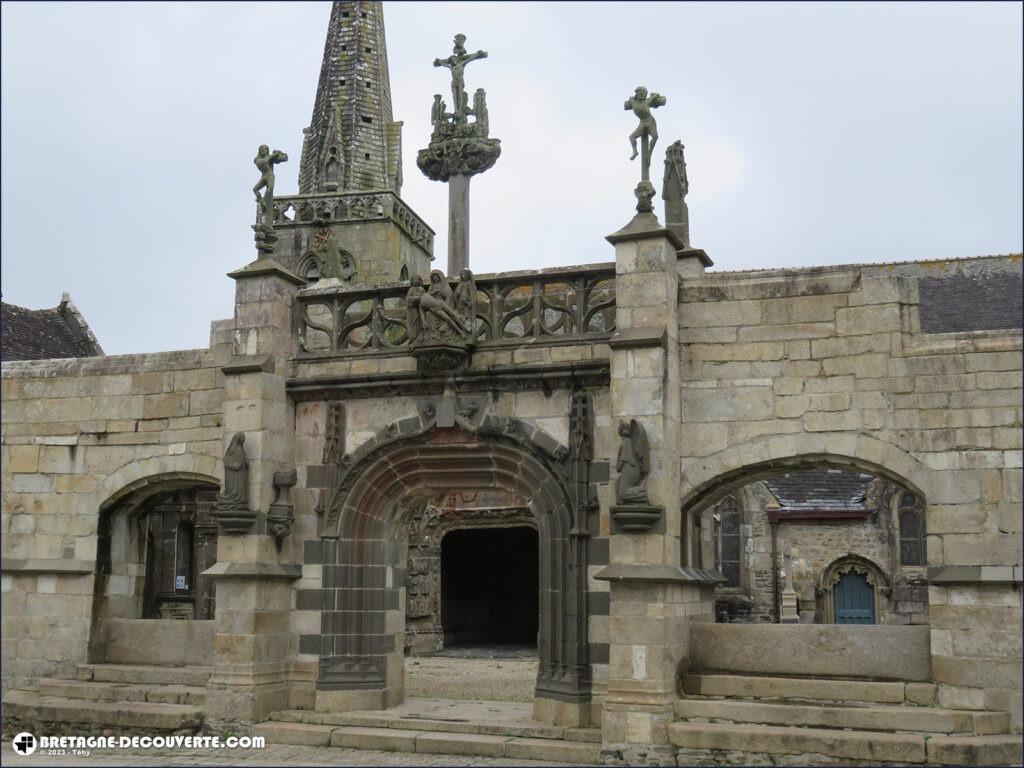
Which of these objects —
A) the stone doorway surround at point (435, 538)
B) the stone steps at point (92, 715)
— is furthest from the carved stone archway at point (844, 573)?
the stone steps at point (92, 715)

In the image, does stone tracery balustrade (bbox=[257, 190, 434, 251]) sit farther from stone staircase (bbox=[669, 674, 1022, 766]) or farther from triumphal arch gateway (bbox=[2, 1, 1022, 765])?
stone staircase (bbox=[669, 674, 1022, 766])

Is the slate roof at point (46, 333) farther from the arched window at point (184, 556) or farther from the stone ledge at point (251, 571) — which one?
the stone ledge at point (251, 571)

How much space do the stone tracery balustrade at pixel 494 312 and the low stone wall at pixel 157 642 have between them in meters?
3.13

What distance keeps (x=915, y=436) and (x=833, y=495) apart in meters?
12.8

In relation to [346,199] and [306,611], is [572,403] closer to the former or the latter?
[306,611]

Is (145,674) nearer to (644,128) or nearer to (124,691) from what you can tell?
(124,691)

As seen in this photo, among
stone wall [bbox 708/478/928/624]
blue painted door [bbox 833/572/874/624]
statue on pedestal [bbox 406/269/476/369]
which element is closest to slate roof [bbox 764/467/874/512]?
stone wall [bbox 708/478/928/624]

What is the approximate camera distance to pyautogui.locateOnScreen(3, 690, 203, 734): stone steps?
1034 cm

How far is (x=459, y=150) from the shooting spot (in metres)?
13.8

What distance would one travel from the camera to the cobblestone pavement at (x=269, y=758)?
9.26 meters

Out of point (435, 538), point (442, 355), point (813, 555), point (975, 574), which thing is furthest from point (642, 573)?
point (813, 555)

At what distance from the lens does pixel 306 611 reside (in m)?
10.8

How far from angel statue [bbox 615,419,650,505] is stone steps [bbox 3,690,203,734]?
4.51 metres

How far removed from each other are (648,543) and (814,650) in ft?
5.79
